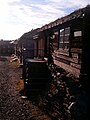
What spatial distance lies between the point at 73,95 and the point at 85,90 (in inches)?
17.3

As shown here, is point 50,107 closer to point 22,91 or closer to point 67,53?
point 67,53

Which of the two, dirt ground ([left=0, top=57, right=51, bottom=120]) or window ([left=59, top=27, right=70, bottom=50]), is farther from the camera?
window ([left=59, top=27, right=70, bottom=50])

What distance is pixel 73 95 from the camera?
28.9 ft

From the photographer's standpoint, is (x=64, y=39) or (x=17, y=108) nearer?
(x=17, y=108)

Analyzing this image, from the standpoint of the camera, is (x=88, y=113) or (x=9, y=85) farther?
(x=9, y=85)

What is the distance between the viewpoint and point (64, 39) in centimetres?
1185

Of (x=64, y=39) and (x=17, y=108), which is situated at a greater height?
(x=64, y=39)

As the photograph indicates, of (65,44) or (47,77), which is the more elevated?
(65,44)

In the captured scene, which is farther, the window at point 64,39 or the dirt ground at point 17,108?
the window at point 64,39

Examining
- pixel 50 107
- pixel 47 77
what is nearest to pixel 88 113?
pixel 50 107

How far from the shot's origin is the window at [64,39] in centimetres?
1122

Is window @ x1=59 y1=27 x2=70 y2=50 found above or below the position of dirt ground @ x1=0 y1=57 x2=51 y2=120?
above

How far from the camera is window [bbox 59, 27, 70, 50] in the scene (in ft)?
36.8

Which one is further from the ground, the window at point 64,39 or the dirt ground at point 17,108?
the window at point 64,39
